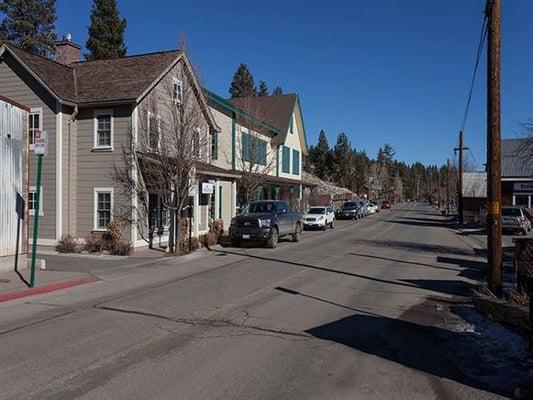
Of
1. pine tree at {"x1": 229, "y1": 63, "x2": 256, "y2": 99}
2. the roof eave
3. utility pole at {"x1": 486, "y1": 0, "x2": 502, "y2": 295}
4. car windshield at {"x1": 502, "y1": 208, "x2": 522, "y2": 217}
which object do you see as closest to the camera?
utility pole at {"x1": 486, "y1": 0, "x2": 502, "y2": 295}

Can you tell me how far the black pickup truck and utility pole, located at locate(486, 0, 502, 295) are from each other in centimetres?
1217

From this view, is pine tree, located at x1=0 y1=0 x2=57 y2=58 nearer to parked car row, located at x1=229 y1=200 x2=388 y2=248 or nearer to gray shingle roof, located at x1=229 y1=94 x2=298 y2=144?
gray shingle roof, located at x1=229 y1=94 x2=298 y2=144

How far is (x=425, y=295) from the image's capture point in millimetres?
11734

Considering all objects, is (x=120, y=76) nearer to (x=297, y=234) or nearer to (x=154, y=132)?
(x=154, y=132)

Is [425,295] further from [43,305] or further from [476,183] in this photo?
[476,183]

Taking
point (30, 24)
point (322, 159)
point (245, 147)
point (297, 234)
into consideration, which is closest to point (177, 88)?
point (297, 234)

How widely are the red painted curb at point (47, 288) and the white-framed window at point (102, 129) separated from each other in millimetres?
8812

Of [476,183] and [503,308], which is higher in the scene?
[476,183]

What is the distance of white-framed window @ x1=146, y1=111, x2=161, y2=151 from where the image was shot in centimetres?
2077

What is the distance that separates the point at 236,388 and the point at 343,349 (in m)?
2.09

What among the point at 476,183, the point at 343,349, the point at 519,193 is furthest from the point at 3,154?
the point at 476,183

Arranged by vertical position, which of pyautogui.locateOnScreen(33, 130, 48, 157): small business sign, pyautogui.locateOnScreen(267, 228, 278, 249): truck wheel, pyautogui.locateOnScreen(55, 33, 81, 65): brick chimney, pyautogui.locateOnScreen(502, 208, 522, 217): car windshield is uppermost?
pyautogui.locateOnScreen(55, 33, 81, 65): brick chimney

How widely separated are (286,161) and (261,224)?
2273 cm

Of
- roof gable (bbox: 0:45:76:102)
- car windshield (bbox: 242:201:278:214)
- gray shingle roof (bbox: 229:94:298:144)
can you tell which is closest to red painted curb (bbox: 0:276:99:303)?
roof gable (bbox: 0:45:76:102)
